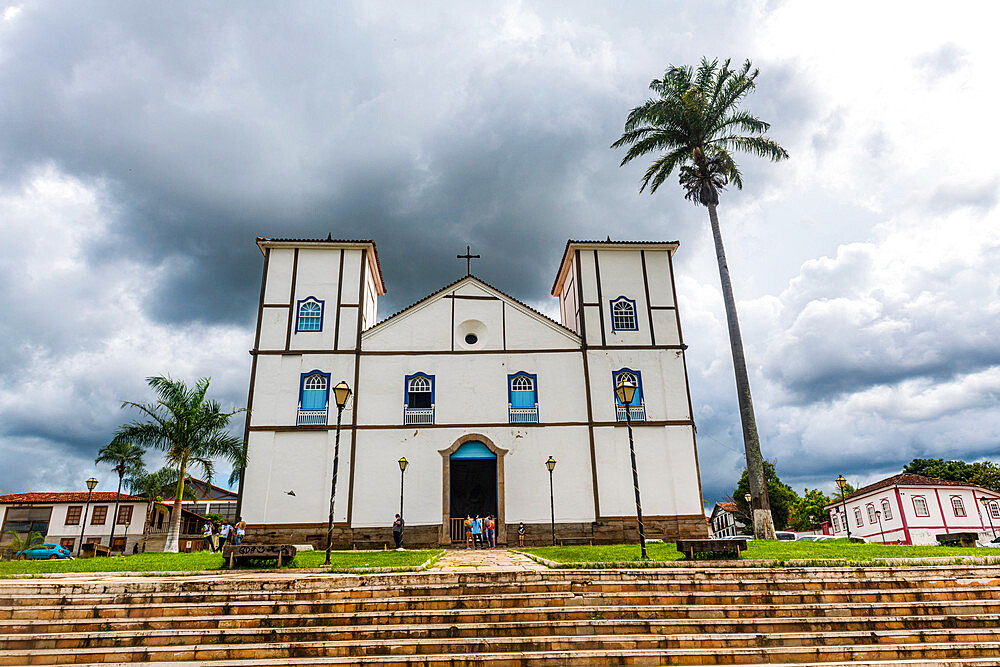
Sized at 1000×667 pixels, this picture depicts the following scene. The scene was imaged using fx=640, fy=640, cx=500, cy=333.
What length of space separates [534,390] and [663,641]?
55.8 feet

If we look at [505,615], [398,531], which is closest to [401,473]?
[398,531]

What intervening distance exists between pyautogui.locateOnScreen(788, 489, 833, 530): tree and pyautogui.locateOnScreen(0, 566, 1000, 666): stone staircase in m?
52.9

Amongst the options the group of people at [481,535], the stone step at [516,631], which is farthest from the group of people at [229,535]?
the stone step at [516,631]

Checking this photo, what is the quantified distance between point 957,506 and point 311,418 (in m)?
36.7

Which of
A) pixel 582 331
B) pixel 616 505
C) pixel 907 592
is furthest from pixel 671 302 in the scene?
pixel 907 592

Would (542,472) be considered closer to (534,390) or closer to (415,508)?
(534,390)

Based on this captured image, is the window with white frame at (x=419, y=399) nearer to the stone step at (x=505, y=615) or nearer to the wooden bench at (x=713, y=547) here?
the wooden bench at (x=713, y=547)

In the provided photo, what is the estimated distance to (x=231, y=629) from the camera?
8.45m

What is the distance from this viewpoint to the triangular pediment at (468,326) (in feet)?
82.9

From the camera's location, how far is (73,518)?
116 feet

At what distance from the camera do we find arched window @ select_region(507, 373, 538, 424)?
2452cm

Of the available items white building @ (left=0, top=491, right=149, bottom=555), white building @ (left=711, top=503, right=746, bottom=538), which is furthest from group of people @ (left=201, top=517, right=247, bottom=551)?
white building @ (left=711, top=503, right=746, bottom=538)

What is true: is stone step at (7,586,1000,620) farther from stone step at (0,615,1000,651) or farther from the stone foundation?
the stone foundation

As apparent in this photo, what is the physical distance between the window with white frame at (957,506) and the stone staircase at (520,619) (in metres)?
32.9
